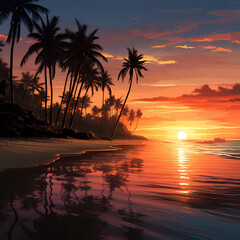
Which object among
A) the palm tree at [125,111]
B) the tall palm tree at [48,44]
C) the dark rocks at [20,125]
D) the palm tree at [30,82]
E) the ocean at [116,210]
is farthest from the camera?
the palm tree at [125,111]

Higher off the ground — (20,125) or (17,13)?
(17,13)

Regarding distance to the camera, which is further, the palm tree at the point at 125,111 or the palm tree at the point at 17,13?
the palm tree at the point at 125,111

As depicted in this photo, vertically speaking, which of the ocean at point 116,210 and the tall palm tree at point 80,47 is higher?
the tall palm tree at point 80,47

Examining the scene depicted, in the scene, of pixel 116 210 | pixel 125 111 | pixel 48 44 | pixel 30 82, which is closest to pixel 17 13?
pixel 48 44

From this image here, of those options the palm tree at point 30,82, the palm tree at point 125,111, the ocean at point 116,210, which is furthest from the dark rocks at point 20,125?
the palm tree at point 125,111

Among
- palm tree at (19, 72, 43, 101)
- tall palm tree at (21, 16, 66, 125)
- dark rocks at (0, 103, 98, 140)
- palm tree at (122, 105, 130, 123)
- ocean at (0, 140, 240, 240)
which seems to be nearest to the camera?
ocean at (0, 140, 240, 240)

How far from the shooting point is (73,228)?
3.03 metres

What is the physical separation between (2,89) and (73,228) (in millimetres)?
28528

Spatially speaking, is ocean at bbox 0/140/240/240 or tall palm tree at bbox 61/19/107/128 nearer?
ocean at bbox 0/140/240/240

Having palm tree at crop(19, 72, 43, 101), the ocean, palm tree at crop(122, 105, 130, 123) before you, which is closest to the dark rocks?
the ocean

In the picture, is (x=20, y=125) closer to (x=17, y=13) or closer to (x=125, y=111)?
(x=17, y=13)

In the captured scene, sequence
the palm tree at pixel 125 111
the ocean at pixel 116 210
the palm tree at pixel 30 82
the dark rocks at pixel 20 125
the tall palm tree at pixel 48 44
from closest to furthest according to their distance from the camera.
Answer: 1. the ocean at pixel 116 210
2. the dark rocks at pixel 20 125
3. the tall palm tree at pixel 48 44
4. the palm tree at pixel 30 82
5. the palm tree at pixel 125 111

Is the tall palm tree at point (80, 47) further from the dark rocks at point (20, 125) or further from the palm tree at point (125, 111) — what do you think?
the palm tree at point (125, 111)

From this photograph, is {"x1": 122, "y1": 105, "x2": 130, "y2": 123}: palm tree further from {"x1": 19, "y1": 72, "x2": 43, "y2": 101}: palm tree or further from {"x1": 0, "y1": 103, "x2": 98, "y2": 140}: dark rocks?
{"x1": 0, "y1": 103, "x2": 98, "y2": 140}: dark rocks
